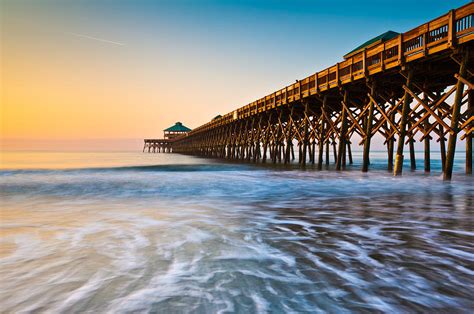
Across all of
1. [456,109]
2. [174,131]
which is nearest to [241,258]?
[456,109]

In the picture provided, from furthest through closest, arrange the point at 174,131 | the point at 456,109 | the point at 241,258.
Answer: the point at 174,131 < the point at 456,109 < the point at 241,258

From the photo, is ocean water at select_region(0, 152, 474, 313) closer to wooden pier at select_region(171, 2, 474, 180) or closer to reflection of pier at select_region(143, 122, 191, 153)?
wooden pier at select_region(171, 2, 474, 180)

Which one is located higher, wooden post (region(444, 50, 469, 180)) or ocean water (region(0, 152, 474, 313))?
wooden post (region(444, 50, 469, 180))

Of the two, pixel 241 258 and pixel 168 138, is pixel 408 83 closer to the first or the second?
pixel 241 258

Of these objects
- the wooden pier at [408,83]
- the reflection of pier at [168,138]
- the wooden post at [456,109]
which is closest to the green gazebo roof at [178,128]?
the reflection of pier at [168,138]

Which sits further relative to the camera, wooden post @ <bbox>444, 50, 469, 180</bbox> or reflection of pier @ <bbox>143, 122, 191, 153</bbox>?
reflection of pier @ <bbox>143, 122, 191, 153</bbox>

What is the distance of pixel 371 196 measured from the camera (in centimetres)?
940

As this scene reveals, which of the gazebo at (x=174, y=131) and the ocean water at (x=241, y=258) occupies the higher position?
the gazebo at (x=174, y=131)

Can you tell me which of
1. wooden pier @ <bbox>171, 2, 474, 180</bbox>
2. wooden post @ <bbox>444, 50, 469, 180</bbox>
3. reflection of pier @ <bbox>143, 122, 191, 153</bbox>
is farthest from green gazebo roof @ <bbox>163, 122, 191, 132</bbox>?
wooden post @ <bbox>444, 50, 469, 180</bbox>

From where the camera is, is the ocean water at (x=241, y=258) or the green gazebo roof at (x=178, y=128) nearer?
the ocean water at (x=241, y=258)

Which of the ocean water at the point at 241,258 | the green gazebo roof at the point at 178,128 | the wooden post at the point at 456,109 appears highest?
the green gazebo roof at the point at 178,128

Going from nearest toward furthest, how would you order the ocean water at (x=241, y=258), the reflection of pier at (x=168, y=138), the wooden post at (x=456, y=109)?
the ocean water at (x=241, y=258) → the wooden post at (x=456, y=109) → the reflection of pier at (x=168, y=138)

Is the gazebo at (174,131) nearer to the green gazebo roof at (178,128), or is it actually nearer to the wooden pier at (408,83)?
the green gazebo roof at (178,128)

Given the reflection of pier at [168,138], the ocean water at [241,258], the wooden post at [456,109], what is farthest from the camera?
the reflection of pier at [168,138]
